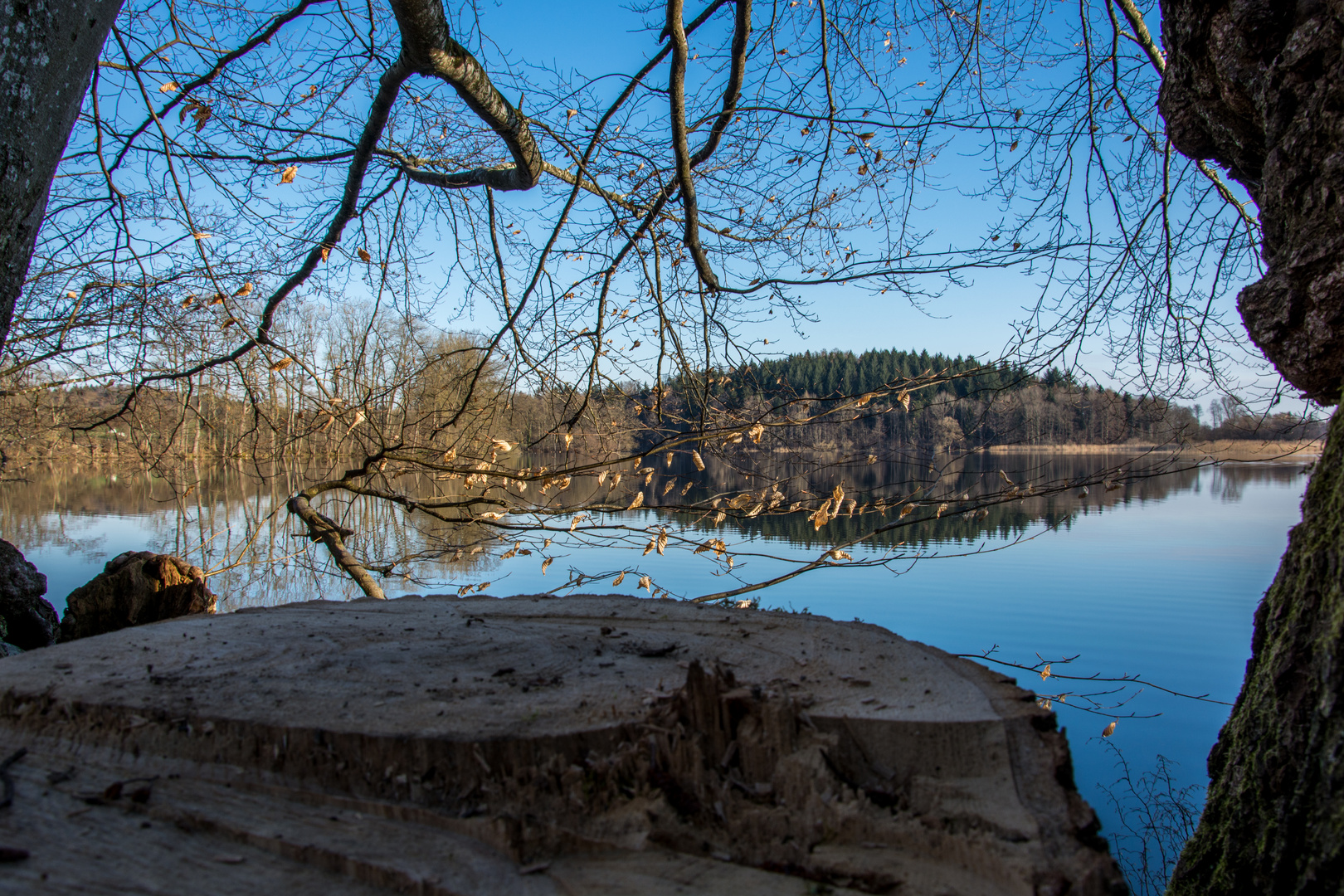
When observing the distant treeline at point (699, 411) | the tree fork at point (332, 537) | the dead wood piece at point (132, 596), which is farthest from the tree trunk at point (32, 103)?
the tree fork at point (332, 537)

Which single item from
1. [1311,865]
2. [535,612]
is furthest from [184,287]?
[1311,865]

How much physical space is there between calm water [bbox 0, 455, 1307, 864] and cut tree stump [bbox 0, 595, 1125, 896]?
2109 millimetres

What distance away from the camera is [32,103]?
142 cm

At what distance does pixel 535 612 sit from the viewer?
1827 mm

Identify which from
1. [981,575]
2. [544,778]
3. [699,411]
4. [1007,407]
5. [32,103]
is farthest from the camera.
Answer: [981,575]

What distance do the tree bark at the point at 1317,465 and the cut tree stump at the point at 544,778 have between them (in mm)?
462

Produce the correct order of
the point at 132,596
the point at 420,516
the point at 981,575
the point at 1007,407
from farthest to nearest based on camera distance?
the point at 420,516, the point at 981,575, the point at 1007,407, the point at 132,596

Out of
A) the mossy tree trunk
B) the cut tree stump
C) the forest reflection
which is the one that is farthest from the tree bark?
the forest reflection

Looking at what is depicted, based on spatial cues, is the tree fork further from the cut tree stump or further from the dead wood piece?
the cut tree stump

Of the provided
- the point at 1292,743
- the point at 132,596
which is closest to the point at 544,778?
the point at 1292,743

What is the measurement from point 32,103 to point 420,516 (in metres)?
Result: 14.4

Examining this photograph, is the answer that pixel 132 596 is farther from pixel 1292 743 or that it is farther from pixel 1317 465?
pixel 1317 465

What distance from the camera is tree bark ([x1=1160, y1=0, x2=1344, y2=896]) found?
3.68ft

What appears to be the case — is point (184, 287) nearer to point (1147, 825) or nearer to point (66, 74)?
point (66, 74)
